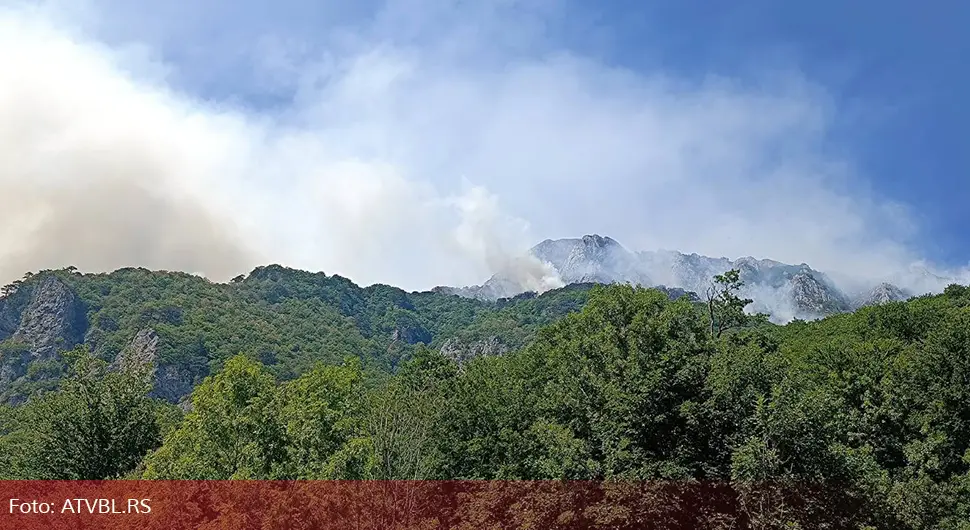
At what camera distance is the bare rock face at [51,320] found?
6378 inches

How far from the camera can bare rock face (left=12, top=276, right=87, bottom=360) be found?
162 meters

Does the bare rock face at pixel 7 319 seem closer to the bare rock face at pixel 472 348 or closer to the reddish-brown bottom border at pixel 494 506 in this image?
the bare rock face at pixel 472 348

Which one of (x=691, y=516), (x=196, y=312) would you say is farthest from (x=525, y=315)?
(x=691, y=516)

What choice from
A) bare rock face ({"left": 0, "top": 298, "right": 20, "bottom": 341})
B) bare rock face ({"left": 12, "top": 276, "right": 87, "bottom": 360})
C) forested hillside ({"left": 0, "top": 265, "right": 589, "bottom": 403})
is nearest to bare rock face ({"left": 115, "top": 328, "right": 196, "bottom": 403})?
forested hillside ({"left": 0, "top": 265, "right": 589, "bottom": 403})

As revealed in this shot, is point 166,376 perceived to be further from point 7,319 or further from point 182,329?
point 7,319

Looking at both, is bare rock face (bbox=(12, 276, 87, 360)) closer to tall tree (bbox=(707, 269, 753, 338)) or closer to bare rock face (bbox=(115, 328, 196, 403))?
bare rock face (bbox=(115, 328, 196, 403))

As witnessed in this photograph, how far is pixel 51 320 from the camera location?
167250 millimetres

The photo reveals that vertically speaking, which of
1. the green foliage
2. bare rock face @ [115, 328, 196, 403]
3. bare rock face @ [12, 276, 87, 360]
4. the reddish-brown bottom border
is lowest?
the reddish-brown bottom border

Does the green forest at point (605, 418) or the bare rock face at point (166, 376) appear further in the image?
the bare rock face at point (166, 376)

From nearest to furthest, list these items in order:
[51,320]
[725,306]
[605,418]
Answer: [605,418]
[725,306]
[51,320]

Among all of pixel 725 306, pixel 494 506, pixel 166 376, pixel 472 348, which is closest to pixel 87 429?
pixel 494 506

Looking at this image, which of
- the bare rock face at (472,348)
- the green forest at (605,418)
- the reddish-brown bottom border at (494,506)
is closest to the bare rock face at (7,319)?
the bare rock face at (472,348)

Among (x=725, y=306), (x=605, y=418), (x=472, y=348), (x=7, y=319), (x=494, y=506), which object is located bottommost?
(x=494, y=506)

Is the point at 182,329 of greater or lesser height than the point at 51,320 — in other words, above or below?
below
